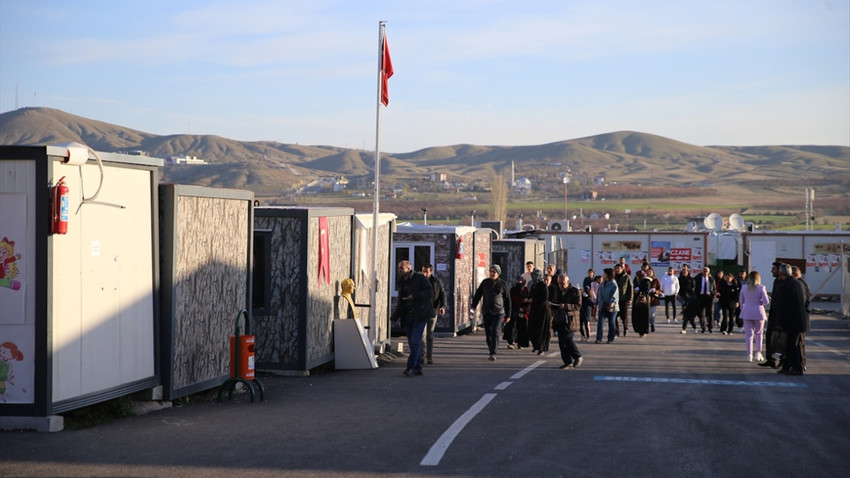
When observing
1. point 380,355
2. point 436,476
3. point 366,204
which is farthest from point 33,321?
point 366,204

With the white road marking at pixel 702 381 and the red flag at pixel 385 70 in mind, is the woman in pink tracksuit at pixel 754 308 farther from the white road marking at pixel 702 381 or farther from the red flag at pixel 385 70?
the red flag at pixel 385 70

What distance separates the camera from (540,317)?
2084 cm

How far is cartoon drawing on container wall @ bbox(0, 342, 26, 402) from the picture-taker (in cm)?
995

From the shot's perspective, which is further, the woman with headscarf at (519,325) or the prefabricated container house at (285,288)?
the woman with headscarf at (519,325)

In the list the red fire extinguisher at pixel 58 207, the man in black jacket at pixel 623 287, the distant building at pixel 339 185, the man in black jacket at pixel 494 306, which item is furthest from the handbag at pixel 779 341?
the distant building at pixel 339 185

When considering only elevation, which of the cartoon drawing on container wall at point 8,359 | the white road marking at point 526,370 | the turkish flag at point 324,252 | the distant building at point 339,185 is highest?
the distant building at point 339,185

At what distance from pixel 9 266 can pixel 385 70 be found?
11.1m

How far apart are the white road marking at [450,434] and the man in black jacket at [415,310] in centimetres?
279

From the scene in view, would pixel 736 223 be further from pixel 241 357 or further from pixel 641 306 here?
pixel 241 357

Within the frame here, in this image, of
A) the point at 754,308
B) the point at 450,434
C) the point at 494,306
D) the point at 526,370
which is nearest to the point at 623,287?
the point at 754,308

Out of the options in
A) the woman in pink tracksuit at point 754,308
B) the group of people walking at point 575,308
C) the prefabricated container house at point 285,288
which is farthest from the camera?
the woman in pink tracksuit at point 754,308

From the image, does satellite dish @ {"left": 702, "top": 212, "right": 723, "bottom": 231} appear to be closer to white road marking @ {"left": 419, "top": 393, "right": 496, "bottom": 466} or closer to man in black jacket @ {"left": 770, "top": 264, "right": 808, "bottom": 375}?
man in black jacket @ {"left": 770, "top": 264, "right": 808, "bottom": 375}

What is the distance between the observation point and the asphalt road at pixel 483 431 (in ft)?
29.0

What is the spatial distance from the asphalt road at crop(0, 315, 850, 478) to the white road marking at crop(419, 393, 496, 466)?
1.0 inches
